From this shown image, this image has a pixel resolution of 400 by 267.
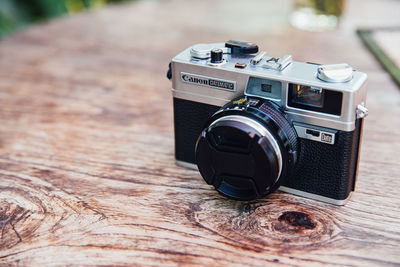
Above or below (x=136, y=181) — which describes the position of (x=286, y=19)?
above

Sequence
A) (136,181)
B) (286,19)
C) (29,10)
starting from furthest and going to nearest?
(29,10) → (286,19) → (136,181)

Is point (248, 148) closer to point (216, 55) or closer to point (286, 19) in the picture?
point (216, 55)

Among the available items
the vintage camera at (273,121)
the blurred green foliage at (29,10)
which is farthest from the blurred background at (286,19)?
the vintage camera at (273,121)

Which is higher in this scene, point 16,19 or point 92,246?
point 16,19

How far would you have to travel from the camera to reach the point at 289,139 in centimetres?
64

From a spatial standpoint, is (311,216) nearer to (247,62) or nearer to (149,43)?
(247,62)

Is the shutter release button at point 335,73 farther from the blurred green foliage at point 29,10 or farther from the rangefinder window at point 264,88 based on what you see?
the blurred green foliage at point 29,10

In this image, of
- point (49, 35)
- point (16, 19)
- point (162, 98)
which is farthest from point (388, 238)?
point (16, 19)

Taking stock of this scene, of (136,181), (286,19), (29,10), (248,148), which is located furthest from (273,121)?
(29,10)

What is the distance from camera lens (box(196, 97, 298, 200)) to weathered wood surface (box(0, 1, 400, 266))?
0.06 metres

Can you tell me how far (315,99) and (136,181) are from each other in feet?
1.05

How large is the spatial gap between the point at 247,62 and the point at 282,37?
0.79 m

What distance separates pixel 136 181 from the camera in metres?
0.77

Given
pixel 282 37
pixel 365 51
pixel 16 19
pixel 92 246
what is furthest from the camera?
pixel 16 19
